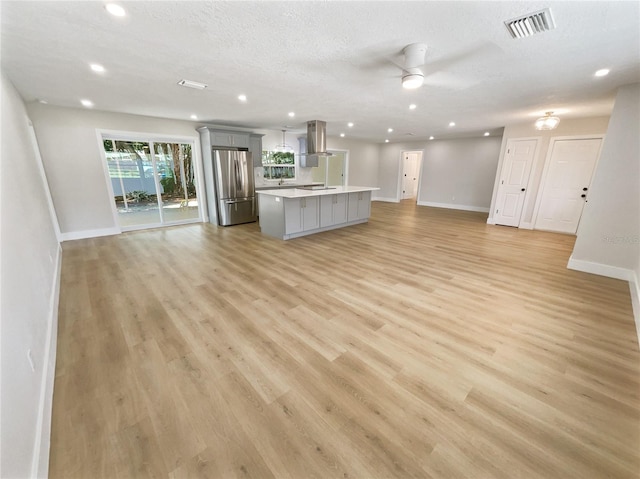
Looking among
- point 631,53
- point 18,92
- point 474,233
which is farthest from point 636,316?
point 18,92

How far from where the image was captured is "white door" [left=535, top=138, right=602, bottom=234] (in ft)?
17.5

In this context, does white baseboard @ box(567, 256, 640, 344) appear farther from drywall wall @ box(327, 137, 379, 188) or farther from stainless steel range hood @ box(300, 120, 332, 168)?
drywall wall @ box(327, 137, 379, 188)

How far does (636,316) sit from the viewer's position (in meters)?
2.51

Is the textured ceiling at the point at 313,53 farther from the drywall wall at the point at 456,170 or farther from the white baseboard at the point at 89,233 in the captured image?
the drywall wall at the point at 456,170

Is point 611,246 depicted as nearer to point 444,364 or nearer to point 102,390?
point 444,364

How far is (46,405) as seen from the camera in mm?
1479

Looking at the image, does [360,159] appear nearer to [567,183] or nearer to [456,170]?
[456,170]

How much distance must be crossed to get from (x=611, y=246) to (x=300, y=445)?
15.5ft

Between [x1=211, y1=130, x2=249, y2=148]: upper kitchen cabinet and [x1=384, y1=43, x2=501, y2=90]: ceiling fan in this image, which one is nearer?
[x1=384, y1=43, x2=501, y2=90]: ceiling fan

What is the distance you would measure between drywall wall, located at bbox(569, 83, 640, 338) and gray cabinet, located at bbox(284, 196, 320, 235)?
14.2 feet

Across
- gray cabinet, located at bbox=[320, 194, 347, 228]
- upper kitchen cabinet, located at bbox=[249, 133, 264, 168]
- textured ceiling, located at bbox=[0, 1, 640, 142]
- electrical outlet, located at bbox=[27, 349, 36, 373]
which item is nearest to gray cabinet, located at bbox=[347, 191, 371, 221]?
gray cabinet, located at bbox=[320, 194, 347, 228]

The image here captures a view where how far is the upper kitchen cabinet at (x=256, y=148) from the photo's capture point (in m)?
6.73

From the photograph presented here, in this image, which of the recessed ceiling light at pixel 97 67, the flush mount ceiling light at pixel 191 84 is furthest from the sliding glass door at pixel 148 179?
the flush mount ceiling light at pixel 191 84

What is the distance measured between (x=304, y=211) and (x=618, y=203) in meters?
4.68
